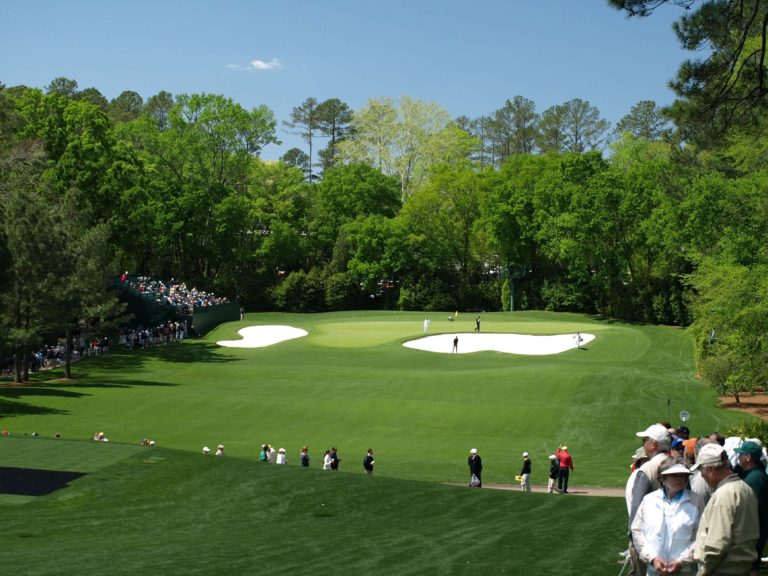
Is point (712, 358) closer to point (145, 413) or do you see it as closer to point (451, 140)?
point (145, 413)

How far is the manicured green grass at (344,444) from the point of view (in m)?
14.3

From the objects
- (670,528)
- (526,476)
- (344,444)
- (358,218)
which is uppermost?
(358,218)

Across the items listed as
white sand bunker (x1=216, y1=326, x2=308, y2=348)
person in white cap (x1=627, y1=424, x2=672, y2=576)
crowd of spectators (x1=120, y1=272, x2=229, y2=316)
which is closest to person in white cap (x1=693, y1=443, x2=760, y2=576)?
person in white cap (x1=627, y1=424, x2=672, y2=576)

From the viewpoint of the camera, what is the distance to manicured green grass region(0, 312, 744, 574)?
14.3 m

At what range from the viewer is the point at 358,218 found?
90.1m

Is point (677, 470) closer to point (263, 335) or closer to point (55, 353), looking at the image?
point (55, 353)

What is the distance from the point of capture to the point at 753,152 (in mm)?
44000

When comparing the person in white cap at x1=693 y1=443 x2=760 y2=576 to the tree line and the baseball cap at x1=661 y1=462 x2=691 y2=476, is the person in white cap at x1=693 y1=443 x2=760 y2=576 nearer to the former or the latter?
the baseball cap at x1=661 y1=462 x2=691 y2=476

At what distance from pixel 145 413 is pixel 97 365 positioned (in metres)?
16.2

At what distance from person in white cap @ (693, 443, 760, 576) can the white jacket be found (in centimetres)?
18

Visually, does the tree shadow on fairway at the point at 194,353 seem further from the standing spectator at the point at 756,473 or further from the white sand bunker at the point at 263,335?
the standing spectator at the point at 756,473

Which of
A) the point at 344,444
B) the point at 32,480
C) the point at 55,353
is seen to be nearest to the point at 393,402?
the point at 344,444

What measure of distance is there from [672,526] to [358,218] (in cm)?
8276

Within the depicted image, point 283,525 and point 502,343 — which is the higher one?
point 502,343
